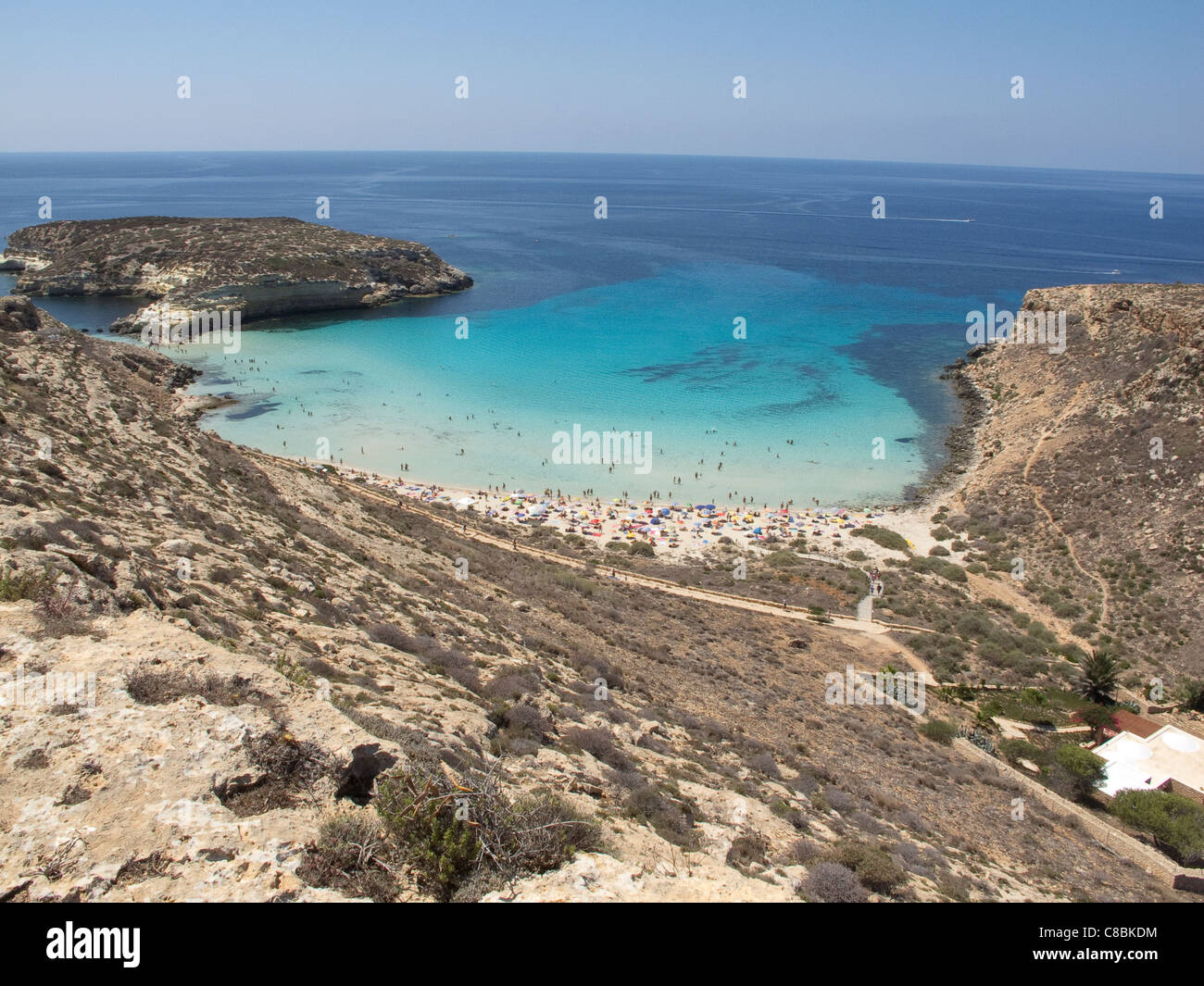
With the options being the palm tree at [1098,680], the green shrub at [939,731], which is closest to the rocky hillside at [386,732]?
the green shrub at [939,731]

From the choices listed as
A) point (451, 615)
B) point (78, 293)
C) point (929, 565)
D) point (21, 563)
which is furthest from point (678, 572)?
point (78, 293)

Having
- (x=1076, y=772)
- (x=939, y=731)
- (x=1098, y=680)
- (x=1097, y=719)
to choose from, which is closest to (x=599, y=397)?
(x=1098, y=680)

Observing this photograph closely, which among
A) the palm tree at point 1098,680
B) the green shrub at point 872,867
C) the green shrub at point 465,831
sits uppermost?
the green shrub at point 465,831

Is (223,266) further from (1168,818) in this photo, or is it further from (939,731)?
(1168,818)

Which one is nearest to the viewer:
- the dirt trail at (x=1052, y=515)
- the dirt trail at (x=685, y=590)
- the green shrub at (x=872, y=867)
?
the green shrub at (x=872, y=867)

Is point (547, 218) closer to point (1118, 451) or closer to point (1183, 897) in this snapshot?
point (1118, 451)

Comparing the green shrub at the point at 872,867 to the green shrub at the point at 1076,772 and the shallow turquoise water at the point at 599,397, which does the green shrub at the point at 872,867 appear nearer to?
the green shrub at the point at 1076,772

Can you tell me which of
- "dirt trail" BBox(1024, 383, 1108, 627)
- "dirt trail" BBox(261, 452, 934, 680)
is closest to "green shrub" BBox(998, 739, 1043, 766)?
"dirt trail" BBox(261, 452, 934, 680)
